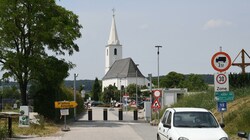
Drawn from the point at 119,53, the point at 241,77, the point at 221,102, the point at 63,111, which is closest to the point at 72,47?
the point at 63,111

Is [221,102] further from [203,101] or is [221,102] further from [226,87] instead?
[203,101]

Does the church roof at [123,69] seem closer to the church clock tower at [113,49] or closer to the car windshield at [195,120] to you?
the church clock tower at [113,49]

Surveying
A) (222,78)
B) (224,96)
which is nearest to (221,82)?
(222,78)

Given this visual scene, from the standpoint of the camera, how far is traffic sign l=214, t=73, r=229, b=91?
617 inches

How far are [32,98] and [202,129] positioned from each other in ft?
80.8

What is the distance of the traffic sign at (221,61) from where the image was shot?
1559cm

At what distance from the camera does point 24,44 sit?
34781 millimetres

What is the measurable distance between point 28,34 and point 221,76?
70.4ft

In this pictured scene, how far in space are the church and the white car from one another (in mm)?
142099

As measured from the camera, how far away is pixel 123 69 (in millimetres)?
165125

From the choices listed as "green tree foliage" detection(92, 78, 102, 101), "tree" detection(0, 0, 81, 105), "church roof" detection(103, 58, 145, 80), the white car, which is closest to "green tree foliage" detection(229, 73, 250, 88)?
"tree" detection(0, 0, 81, 105)

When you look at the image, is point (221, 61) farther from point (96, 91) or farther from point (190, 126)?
point (96, 91)

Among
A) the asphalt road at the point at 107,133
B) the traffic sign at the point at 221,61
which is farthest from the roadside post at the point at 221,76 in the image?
the asphalt road at the point at 107,133

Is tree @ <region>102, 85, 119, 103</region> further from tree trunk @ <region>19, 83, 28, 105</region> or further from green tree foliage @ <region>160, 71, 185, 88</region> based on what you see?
tree trunk @ <region>19, 83, 28, 105</region>
